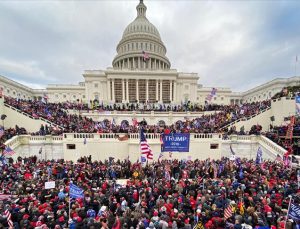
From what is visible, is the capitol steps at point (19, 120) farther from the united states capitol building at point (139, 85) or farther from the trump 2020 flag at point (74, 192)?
the united states capitol building at point (139, 85)

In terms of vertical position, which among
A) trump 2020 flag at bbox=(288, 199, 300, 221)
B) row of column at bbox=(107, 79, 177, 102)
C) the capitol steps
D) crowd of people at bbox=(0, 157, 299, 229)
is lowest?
crowd of people at bbox=(0, 157, 299, 229)

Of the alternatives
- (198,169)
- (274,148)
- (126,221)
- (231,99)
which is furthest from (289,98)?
(231,99)

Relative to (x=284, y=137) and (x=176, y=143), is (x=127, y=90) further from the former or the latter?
(x=284, y=137)

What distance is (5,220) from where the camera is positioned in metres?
7.32

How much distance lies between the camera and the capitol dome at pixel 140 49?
77.6 m

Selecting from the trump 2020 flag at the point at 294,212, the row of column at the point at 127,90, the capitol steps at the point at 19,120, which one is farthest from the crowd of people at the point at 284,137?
the row of column at the point at 127,90

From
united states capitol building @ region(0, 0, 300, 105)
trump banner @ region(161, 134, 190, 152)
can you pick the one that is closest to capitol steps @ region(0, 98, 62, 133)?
trump banner @ region(161, 134, 190, 152)

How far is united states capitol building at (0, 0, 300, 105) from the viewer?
2317 inches

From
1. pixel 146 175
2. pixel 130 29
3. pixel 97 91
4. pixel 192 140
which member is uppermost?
pixel 130 29

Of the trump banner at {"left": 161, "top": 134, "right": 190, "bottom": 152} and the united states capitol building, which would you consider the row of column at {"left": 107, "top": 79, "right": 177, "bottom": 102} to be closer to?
the united states capitol building

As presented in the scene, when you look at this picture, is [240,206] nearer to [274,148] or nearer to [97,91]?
[274,148]

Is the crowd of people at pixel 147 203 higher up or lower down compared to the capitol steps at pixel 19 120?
lower down

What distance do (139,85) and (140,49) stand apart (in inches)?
1023

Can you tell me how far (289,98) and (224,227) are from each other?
28.0 meters
